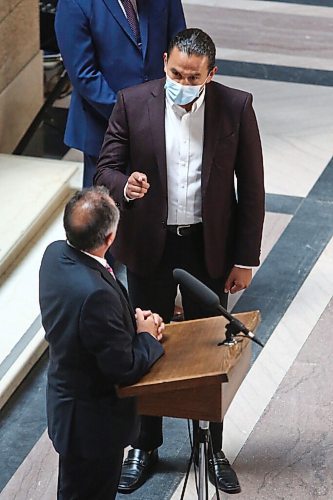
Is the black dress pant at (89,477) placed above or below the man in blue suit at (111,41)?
below

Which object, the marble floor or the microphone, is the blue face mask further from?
the marble floor

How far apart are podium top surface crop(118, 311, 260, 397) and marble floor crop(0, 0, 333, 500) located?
108 centimetres

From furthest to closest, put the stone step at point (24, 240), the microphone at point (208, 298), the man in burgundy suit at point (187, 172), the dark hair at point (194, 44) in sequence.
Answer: the stone step at point (24, 240) → the man in burgundy suit at point (187, 172) → the dark hair at point (194, 44) → the microphone at point (208, 298)

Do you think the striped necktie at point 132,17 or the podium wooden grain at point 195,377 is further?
the striped necktie at point 132,17

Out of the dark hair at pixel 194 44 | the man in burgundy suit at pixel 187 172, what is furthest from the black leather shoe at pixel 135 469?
the dark hair at pixel 194 44

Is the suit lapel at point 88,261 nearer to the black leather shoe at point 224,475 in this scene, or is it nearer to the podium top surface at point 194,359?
the podium top surface at point 194,359

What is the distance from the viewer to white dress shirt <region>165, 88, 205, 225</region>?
3.85 meters

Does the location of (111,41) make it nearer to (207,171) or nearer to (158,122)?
(158,122)

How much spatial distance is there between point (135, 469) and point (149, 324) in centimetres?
111

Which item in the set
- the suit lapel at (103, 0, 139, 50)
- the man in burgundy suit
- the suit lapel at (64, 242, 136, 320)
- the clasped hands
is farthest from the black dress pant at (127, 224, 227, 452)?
the suit lapel at (103, 0, 139, 50)

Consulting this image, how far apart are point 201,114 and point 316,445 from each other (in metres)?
1.51

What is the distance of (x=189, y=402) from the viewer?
10.6ft

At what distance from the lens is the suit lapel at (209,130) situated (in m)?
3.85

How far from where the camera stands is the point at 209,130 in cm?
385
